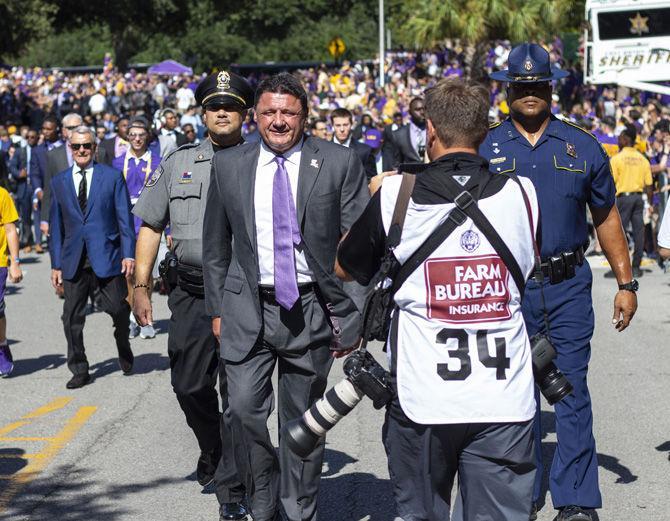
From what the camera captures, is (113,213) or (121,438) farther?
(113,213)

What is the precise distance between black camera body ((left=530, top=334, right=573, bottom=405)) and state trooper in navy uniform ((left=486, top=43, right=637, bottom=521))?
150 centimetres

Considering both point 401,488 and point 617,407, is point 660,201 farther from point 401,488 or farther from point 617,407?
point 401,488

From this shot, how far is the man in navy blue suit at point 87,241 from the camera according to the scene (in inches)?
383

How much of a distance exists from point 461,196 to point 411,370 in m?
0.56

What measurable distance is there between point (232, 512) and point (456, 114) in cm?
264

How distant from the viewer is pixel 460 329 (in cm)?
387

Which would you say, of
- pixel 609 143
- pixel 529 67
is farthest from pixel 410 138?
pixel 529 67

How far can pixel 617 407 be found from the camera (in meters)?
8.45

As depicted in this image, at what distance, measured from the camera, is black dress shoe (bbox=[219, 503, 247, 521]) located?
5.83m

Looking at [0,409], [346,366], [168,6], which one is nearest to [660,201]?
[0,409]

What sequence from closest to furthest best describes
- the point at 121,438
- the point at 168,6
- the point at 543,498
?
1. the point at 543,498
2. the point at 121,438
3. the point at 168,6

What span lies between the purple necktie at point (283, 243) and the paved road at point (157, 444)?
4.38 ft

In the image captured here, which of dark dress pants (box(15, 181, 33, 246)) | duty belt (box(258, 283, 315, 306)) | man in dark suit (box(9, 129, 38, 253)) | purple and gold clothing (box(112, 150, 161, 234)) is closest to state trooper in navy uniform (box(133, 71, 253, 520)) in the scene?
duty belt (box(258, 283, 315, 306))

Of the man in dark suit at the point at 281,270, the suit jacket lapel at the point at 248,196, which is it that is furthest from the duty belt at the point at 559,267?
the suit jacket lapel at the point at 248,196
